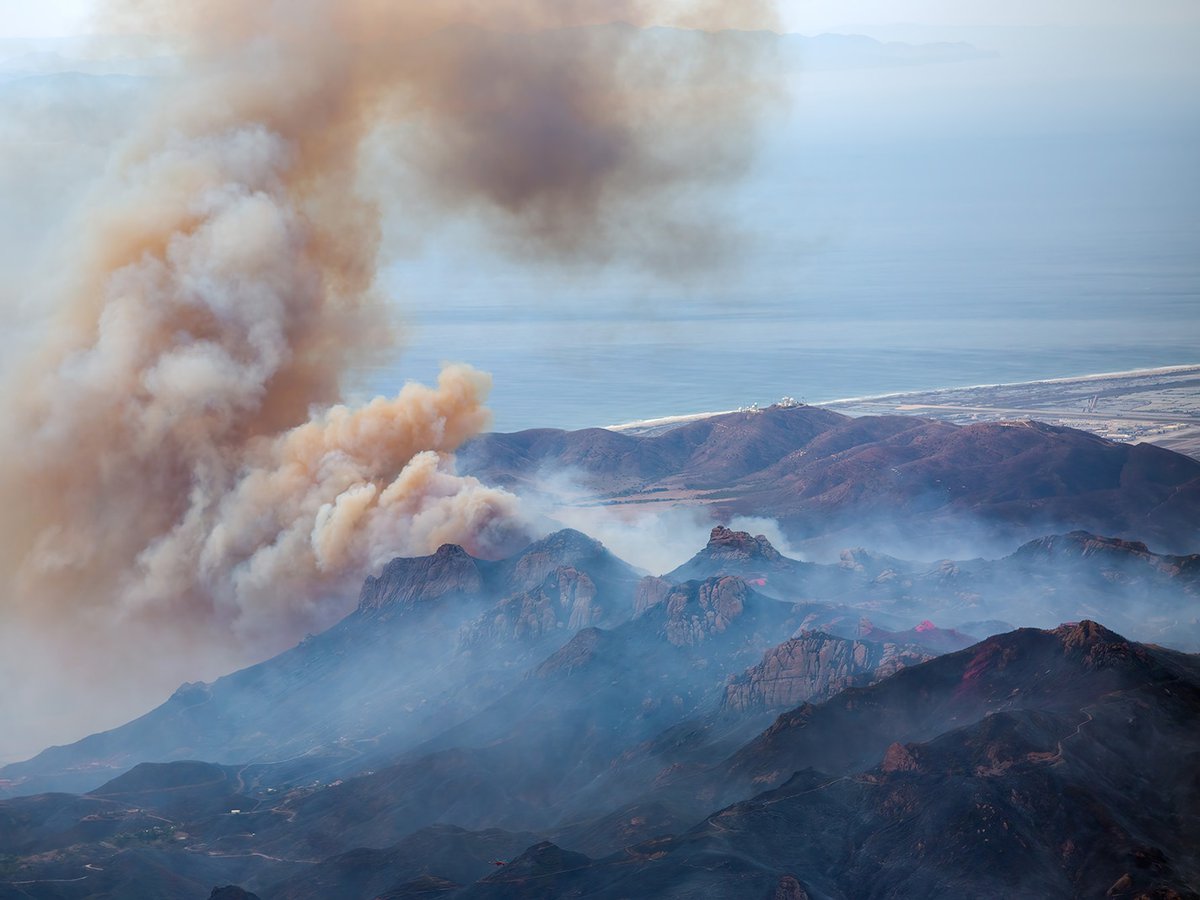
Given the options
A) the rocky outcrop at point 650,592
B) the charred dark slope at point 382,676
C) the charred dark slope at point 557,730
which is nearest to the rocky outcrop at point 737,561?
the charred dark slope at point 382,676

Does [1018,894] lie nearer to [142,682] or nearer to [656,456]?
[142,682]

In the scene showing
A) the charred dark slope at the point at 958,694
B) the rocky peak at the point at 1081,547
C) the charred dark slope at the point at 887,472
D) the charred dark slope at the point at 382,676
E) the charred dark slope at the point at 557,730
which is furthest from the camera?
the charred dark slope at the point at 887,472

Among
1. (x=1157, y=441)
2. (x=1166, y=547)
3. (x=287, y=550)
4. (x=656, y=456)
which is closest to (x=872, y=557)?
(x=1166, y=547)

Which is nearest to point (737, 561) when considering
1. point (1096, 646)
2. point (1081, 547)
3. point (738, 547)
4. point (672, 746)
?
point (738, 547)

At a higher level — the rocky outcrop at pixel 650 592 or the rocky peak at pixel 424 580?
the rocky peak at pixel 424 580

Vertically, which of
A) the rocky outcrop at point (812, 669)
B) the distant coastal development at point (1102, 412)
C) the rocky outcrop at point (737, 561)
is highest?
the distant coastal development at point (1102, 412)

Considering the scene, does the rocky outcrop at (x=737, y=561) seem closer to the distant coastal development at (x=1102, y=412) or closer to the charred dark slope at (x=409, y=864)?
the charred dark slope at (x=409, y=864)

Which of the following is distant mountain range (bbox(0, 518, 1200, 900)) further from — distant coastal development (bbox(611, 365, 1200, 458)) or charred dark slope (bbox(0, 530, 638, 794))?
distant coastal development (bbox(611, 365, 1200, 458))

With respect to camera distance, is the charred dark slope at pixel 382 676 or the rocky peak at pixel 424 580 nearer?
the charred dark slope at pixel 382 676
